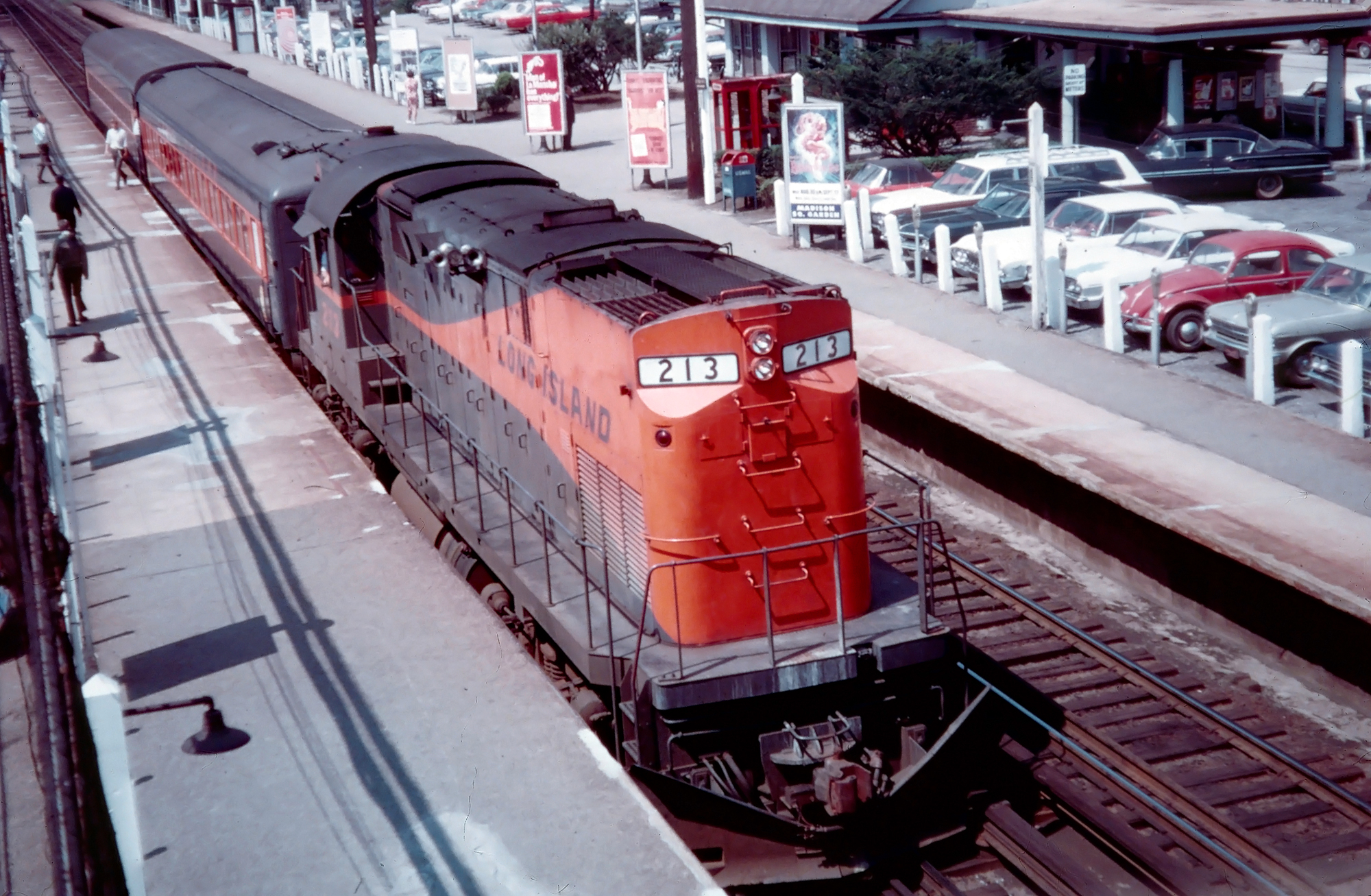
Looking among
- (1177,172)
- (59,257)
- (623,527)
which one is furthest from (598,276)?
(1177,172)

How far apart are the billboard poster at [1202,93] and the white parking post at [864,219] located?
1470 centimetres

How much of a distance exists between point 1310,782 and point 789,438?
4.09 metres

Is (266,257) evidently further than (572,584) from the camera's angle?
Yes

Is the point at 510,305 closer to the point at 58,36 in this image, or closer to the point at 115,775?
the point at 115,775

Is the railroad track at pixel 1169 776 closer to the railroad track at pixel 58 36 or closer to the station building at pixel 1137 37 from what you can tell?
the station building at pixel 1137 37

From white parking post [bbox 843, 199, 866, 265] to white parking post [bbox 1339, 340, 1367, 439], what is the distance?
32.5 ft

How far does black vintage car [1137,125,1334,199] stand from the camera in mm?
26203

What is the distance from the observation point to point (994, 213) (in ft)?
72.3

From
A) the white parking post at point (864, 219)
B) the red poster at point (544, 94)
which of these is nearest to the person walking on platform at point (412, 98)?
the red poster at point (544, 94)

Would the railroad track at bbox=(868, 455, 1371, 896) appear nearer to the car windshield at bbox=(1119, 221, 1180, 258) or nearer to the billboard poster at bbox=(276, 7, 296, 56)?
the car windshield at bbox=(1119, 221, 1180, 258)

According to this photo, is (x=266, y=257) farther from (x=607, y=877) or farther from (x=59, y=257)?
(x=607, y=877)

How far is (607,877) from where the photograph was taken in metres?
7.20

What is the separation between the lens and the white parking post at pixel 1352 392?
13.2 m

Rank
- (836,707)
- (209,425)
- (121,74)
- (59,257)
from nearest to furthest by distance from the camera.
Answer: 1. (836,707)
2. (209,425)
3. (59,257)
4. (121,74)
